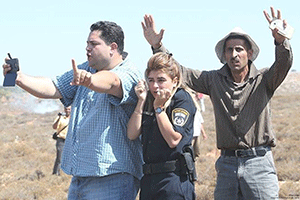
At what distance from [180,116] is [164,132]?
0.18 m

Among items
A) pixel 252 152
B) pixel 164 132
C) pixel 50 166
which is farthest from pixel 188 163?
pixel 50 166

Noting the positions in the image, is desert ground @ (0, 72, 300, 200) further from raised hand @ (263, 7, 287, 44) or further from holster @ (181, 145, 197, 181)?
holster @ (181, 145, 197, 181)

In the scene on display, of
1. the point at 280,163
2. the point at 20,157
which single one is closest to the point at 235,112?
the point at 280,163

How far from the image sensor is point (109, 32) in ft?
12.5

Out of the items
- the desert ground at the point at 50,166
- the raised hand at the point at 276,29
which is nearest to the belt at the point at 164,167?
the raised hand at the point at 276,29

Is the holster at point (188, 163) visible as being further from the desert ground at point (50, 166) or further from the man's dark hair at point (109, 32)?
the desert ground at point (50, 166)

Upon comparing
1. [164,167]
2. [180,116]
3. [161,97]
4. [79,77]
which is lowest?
[164,167]

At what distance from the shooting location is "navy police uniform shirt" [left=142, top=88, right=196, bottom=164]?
3.79 meters

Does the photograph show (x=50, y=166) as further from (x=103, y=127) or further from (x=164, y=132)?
(x=164, y=132)

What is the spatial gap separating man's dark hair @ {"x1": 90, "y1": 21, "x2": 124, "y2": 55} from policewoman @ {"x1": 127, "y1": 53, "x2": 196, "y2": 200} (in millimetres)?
283

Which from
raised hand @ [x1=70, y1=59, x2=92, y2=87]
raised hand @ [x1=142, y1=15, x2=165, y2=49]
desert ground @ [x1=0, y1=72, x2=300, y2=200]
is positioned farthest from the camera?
desert ground @ [x1=0, y1=72, x2=300, y2=200]

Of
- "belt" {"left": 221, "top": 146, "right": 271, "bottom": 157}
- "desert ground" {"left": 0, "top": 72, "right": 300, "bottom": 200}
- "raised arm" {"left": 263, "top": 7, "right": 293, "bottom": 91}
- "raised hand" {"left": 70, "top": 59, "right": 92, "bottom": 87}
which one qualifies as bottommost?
"desert ground" {"left": 0, "top": 72, "right": 300, "bottom": 200}

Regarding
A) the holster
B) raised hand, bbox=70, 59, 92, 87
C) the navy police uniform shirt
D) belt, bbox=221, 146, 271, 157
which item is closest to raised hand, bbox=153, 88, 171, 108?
the navy police uniform shirt

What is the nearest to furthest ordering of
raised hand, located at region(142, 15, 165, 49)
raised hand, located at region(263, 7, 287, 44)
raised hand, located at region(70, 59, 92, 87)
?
raised hand, located at region(70, 59, 92, 87) < raised hand, located at region(263, 7, 287, 44) < raised hand, located at region(142, 15, 165, 49)
